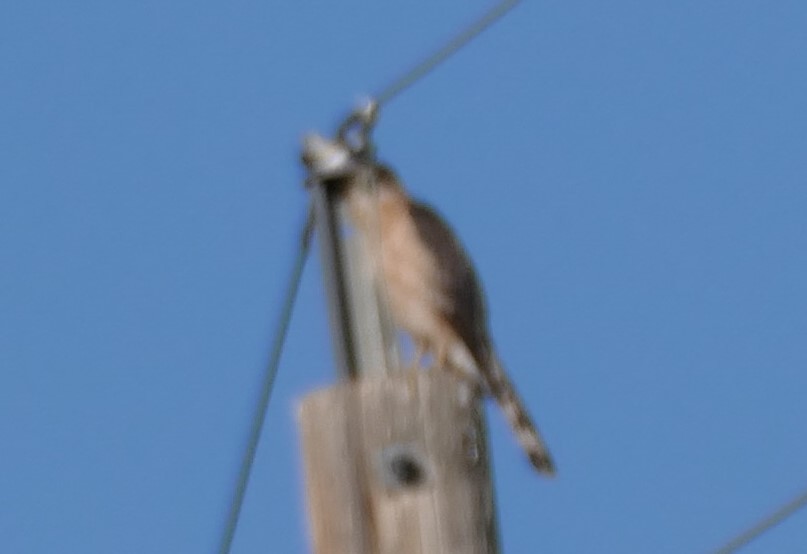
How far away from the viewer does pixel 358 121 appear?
4957 mm

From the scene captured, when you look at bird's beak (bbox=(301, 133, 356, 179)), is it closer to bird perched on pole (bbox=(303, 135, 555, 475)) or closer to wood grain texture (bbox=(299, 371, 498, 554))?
wood grain texture (bbox=(299, 371, 498, 554))

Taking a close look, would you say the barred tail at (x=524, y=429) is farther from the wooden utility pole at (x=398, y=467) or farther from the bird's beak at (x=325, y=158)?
the wooden utility pole at (x=398, y=467)

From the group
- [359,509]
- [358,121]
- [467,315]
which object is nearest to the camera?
[359,509]

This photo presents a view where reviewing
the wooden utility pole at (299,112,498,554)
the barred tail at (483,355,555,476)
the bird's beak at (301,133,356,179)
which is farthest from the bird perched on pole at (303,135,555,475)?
the wooden utility pole at (299,112,498,554)

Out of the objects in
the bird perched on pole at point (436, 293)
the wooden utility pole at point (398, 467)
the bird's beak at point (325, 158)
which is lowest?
the wooden utility pole at point (398, 467)

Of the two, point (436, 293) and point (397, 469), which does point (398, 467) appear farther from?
point (436, 293)

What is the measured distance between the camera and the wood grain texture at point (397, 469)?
3.59 m

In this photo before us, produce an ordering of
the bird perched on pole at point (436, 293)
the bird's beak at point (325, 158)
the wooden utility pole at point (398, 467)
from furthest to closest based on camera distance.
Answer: the bird perched on pole at point (436, 293)
the bird's beak at point (325, 158)
the wooden utility pole at point (398, 467)

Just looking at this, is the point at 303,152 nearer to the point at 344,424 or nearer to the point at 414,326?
the point at 344,424

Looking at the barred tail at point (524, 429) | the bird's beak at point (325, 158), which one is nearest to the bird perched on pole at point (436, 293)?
the barred tail at point (524, 429)

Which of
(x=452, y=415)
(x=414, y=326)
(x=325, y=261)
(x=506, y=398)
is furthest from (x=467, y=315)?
(x=452, y=415)

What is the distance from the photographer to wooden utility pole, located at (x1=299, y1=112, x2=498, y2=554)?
3586 millimetres

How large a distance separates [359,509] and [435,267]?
426cm

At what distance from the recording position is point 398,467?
11.9ft
